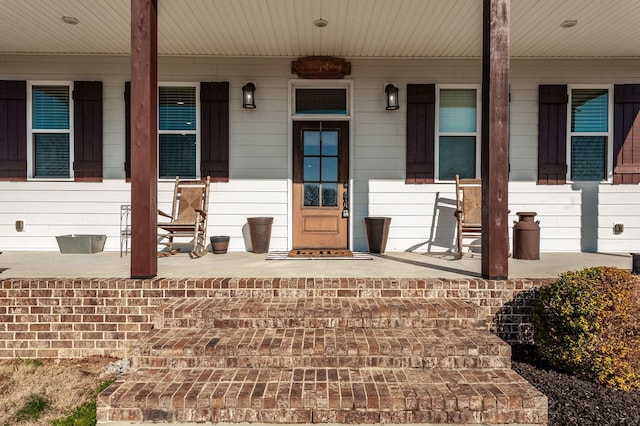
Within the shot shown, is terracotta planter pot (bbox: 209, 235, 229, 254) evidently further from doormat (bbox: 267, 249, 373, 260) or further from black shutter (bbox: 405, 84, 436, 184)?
black shutter (bbox: 405, 84, 436, 184)

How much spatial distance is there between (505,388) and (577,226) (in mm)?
4139

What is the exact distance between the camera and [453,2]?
394cm

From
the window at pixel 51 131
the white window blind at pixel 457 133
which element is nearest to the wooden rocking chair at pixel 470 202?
the white window blind at pixel 457 133

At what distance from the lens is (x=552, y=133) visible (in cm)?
530

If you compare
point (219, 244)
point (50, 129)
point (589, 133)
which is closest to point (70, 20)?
point (50, 129)

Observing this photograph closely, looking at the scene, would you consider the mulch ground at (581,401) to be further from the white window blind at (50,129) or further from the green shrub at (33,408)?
the white window blind at (50,129)

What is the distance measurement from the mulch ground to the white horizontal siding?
9.23 ft

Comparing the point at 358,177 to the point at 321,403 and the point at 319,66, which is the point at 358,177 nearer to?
the point at 319,66

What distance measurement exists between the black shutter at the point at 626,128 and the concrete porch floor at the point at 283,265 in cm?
123

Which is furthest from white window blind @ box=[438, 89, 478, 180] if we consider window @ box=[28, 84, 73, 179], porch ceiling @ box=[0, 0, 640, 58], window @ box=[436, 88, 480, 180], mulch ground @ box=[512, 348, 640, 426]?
window @ box=[28, 84, 73, 179]

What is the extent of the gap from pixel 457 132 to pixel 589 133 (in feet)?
5.80

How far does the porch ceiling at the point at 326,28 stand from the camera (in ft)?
13.1

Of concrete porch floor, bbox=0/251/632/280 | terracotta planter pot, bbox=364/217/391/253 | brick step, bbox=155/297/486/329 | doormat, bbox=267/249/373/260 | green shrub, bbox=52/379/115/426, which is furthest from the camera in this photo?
terracotta planter pot, bbox=364/217/391/253

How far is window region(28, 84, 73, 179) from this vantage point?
17.3ft
